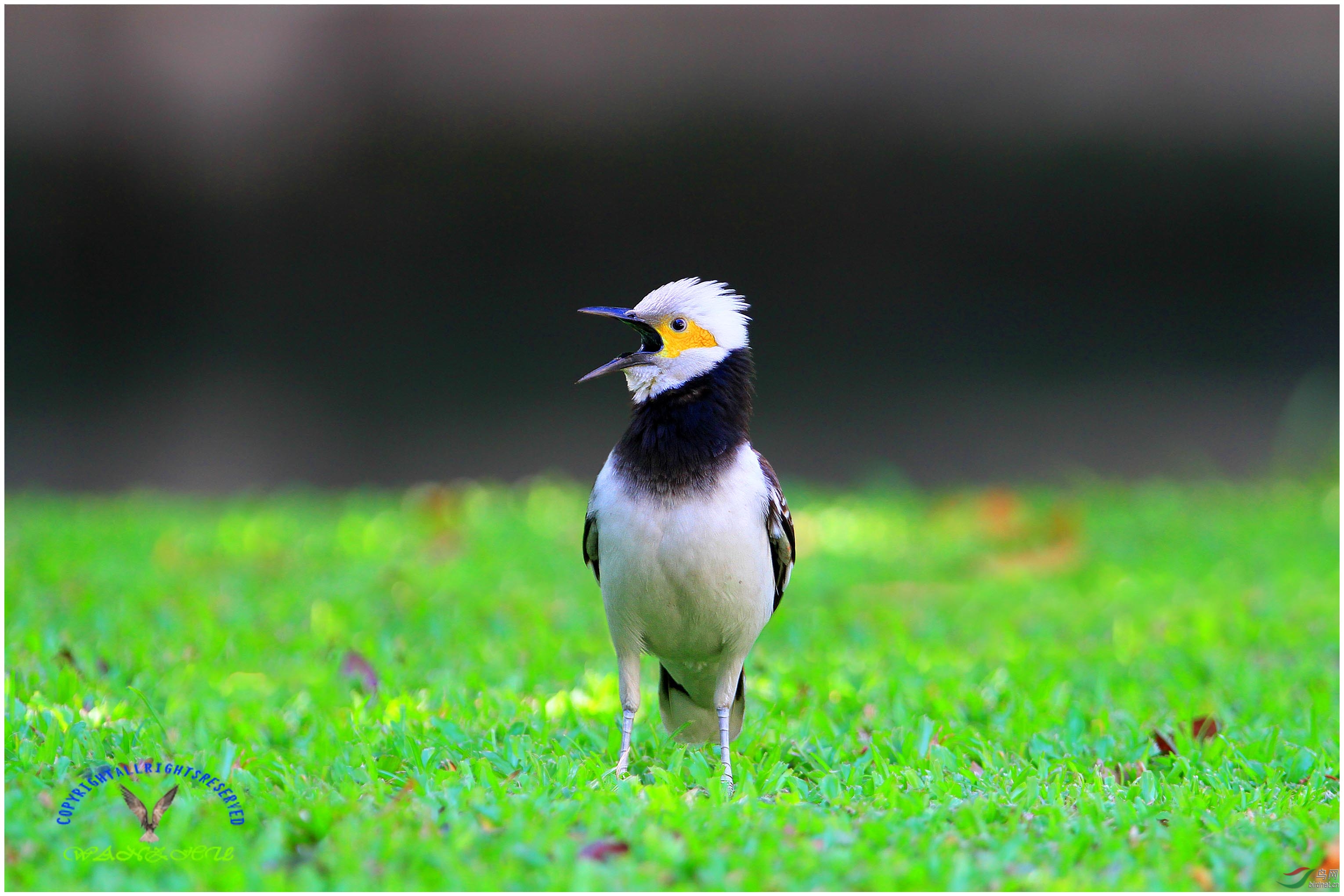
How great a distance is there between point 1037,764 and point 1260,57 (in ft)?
20.5

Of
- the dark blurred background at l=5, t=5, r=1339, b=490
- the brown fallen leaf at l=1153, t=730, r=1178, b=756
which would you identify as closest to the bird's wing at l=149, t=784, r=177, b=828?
the brown fallen leaf at l=1153, t=730, r=1178, b=756

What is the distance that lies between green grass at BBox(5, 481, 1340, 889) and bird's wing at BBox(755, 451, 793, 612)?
0.49 m

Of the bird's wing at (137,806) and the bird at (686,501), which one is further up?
the bird at (686,501)

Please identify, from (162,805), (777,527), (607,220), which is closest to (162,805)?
(162,805)

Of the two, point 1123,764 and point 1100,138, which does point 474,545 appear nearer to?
point 1123,764

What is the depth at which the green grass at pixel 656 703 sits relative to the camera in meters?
2.41

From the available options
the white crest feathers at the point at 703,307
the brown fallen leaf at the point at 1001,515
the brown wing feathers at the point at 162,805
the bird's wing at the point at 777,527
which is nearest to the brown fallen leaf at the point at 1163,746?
the bird's wing at the point at 777,527

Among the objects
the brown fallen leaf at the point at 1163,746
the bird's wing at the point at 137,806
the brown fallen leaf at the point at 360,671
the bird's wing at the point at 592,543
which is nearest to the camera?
the bird's wing at the point at 137,806

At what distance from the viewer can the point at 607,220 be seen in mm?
7715

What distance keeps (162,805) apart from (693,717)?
1.40 meters

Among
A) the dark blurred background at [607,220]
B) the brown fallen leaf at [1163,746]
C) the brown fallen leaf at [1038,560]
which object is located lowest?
the brown fallen leaf at [1163,746]

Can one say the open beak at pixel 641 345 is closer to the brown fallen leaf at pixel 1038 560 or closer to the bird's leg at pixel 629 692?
the bird's leg at pixel 629 692

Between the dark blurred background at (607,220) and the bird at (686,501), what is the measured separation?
457cm

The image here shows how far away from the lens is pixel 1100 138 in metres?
7.78
